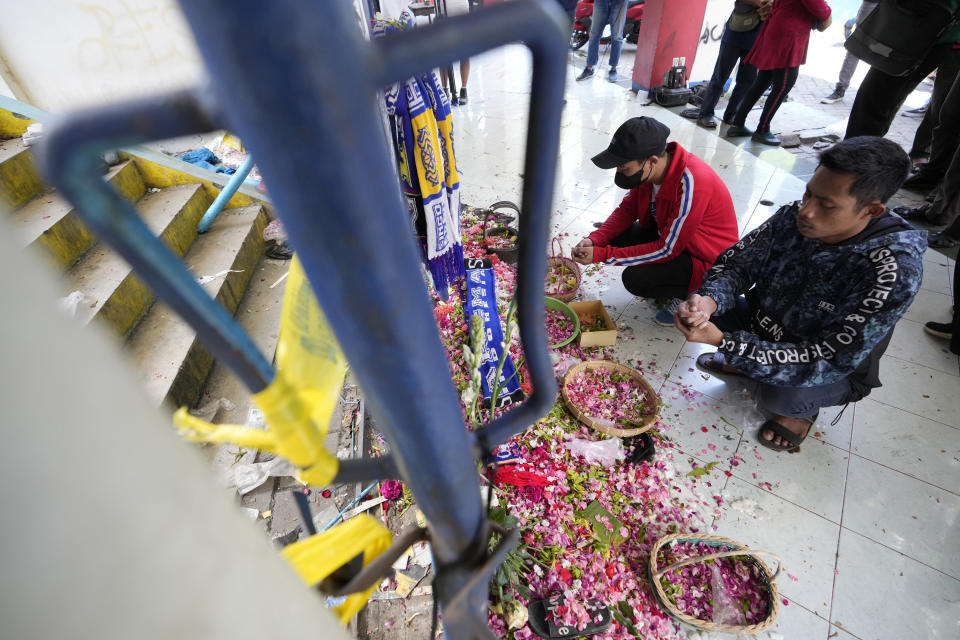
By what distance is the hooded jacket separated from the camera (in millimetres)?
1583

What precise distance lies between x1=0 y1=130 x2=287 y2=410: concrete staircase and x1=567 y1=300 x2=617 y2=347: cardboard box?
1796 millimetres

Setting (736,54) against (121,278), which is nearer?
(121,278)

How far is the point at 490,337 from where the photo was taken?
2408 millimetres

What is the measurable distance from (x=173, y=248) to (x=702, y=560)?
9.30ft

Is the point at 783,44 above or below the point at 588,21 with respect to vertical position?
above

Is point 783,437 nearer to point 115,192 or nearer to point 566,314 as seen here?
point 566,314

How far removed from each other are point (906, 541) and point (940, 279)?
2162mm

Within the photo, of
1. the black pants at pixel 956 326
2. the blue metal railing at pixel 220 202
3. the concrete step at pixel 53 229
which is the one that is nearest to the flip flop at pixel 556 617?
the black pants at pixel 956 326

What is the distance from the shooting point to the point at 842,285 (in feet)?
5.73

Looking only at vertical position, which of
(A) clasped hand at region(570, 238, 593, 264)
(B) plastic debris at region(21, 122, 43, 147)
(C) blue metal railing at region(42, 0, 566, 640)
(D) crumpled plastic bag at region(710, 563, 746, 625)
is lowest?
(D) crumpled plastic bag at region(710, 563, 746, 625)

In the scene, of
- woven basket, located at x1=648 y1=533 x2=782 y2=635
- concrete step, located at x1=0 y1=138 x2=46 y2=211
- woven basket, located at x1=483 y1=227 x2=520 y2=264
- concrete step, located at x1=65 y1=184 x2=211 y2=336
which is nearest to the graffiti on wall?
concrete step, located at x1=0 y1=138 x2=46 y2=211

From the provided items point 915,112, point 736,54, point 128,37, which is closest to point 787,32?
point 736,54

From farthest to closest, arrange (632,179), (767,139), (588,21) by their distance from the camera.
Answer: (588,21), (767,139), (632,179)

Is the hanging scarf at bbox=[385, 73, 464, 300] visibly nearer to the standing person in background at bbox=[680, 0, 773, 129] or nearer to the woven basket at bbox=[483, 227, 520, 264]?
the woven basket at bbox=[483, 227, 520, 264]
